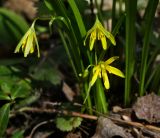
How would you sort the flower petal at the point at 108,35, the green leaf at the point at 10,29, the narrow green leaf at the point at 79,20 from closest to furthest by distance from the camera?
the flower petal at the point at 108,35, the narrow green leaf at the point at 79,20, the green leaf at the point at 10,29

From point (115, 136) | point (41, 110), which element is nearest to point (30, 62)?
point (41, 110)

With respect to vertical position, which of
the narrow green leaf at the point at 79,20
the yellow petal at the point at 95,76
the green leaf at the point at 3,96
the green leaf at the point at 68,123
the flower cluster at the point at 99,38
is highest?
the narrow green leaf at the point at 79,20

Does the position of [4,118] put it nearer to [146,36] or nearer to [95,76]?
[95,76]

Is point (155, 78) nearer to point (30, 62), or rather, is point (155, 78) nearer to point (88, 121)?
point (88, 121)

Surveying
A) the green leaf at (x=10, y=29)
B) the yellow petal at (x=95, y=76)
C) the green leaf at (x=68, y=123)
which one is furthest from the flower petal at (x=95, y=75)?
the green leaf at (x=10, y=29)

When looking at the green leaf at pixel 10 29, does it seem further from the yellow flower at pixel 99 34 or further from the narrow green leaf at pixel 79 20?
the yellow flower at pixel 99 34

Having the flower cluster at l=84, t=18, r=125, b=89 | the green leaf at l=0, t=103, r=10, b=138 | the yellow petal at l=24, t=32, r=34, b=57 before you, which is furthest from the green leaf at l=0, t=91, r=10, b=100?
the flower cluster at l=84, t=18, r=125, b=89
